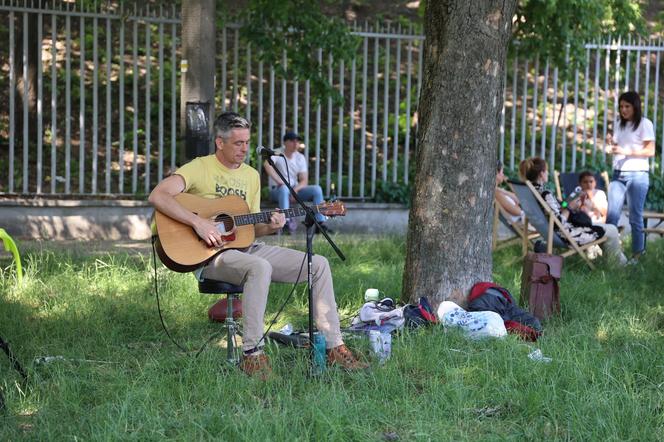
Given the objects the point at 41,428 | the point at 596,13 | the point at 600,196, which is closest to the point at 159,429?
the point at 41,428

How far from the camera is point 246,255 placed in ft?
18.4

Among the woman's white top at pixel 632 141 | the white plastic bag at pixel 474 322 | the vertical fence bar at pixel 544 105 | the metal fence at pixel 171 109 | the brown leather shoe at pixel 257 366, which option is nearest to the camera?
the brown leather shoe at pixel 257 366

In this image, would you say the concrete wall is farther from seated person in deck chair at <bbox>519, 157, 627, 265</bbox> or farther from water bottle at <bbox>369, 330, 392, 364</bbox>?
water bottle at <bbox>369, 330, 392, 364</bbox>

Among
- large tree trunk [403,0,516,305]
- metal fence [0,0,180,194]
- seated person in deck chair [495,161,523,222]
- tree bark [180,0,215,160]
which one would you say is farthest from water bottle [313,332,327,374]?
metal fence [0,0,180,194]

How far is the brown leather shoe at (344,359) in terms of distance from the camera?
17.9 feet

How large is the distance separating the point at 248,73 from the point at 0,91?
410 centimetres

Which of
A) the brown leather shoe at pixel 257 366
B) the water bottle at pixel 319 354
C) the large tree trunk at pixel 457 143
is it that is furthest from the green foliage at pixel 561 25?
the brown leather shoe at pixel 257 366

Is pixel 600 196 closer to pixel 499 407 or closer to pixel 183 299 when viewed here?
pixel 183 299

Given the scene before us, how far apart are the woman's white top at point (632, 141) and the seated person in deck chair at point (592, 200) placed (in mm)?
406

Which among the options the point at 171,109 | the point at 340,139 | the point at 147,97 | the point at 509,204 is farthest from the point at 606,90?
the point at 147,97

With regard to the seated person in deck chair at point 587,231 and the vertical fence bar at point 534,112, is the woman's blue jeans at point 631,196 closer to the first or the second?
the seated person in deck chair at point 587,231

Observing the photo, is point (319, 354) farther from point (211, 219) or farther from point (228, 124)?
point (228, 124)

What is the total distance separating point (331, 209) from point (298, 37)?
571 cm

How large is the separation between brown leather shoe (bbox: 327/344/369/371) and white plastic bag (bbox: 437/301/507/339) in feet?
3.14
